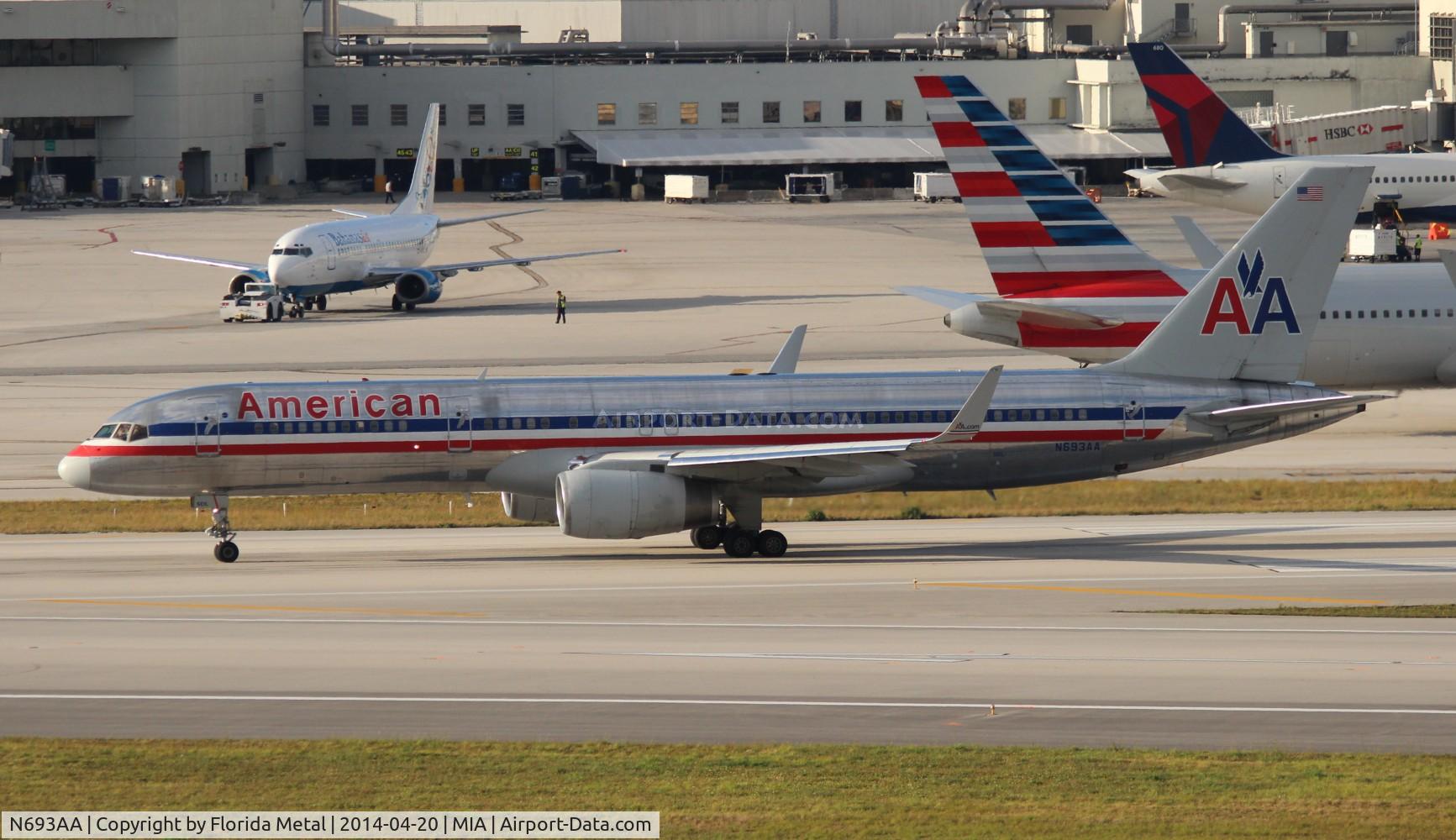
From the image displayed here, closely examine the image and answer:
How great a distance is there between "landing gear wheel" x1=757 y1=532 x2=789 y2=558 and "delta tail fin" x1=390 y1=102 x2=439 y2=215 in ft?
184

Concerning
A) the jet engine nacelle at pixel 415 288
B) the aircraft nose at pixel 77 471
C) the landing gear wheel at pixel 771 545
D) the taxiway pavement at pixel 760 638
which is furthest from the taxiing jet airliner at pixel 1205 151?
the aircraft nose at pixel 77 471

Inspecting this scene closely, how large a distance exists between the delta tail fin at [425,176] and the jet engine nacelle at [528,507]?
5411 cm

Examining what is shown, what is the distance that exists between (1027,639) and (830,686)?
431cm

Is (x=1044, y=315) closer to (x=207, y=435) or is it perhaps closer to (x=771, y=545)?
(x=771, y=545)

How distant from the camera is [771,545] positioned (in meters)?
35.7

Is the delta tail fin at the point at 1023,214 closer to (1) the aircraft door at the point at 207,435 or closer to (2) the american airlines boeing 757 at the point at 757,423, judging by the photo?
(2) the american airlines boeing 757 at the point at 757,423

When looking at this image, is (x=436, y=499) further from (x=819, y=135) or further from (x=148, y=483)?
(x=819, y=135)

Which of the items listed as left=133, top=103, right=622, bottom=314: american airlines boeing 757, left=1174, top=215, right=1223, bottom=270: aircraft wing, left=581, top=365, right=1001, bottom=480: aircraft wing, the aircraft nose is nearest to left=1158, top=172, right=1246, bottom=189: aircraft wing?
left=133, top=103, right=622, bottom=314: american airlines boeing 757

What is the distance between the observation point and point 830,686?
81.5 feet

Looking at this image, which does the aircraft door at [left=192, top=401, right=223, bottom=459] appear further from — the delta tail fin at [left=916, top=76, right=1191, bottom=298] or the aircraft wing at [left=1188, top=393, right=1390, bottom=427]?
the delta tail fin at [left=916, top=76, right=1191, bottom=298]

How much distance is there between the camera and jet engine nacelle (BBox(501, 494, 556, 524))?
36.2 meters

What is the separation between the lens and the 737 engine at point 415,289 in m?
79.2

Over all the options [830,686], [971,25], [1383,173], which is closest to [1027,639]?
[830,686]

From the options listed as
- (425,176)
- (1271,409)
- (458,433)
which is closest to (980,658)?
(1271,409)
